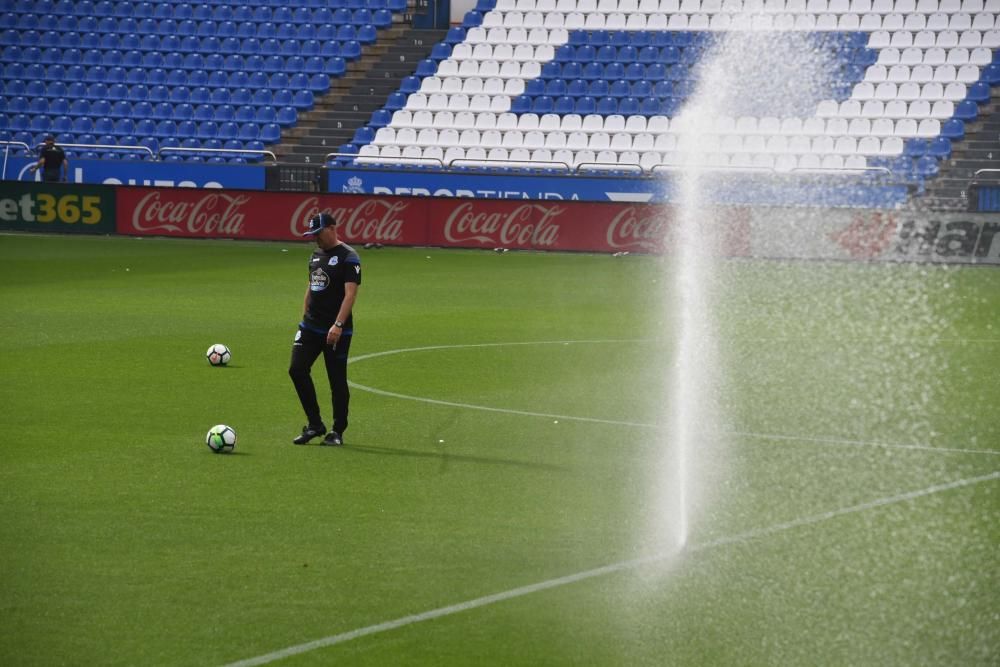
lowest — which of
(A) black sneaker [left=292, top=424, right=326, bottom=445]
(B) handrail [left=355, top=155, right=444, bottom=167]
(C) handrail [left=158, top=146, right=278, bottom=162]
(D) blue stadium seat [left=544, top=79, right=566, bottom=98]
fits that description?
(A) black sneaker [left=292, top=424, right=326, bottom=445]

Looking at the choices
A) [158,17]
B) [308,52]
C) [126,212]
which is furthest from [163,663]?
[158,17]

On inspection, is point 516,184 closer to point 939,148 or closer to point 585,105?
point 585,105

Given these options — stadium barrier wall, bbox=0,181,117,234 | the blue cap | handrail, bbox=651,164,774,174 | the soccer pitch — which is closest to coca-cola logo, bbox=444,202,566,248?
handrail, bbox=651,164,774,174

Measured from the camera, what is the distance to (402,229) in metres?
35.7

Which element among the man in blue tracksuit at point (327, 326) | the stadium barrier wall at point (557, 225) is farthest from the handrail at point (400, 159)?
the man in blue tracksuit at point (327, 326)

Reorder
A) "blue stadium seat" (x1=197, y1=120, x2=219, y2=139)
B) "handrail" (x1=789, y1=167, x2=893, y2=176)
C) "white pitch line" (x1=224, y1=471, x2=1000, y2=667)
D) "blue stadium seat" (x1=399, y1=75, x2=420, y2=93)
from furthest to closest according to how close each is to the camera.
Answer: "blue stadium seat" (x1=399, y1=75, x2=420, y2=93), "blue stadium seat" (x1=197, y1=120, x2=219, y2=139), "handrail" (x1=789, y1=167, x2=893, y2=176), "white pitch line" (x1=224, y1=471, x2=1000, y2=667)

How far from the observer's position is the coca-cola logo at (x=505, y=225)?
3491 cm

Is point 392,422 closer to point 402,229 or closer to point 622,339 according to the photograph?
point 622,339

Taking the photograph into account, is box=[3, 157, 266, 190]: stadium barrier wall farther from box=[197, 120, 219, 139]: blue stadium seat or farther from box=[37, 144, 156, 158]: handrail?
box=[197, 120, 219, 139]: blue stadium seat

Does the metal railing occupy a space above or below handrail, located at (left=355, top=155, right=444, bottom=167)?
above

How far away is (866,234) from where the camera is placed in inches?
1249

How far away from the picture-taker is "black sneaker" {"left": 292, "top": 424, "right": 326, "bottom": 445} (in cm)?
1258

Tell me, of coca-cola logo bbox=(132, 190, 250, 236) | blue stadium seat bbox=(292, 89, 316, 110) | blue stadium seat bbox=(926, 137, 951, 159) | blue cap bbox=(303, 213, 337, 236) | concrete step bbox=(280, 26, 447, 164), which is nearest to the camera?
blue cap bbox=(303, 213, 337, 236)

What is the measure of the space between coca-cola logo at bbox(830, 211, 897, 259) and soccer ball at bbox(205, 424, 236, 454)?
22.0 metres
